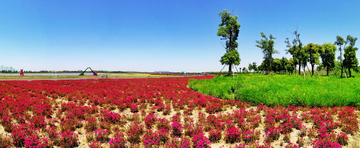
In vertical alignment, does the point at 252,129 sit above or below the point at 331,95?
below

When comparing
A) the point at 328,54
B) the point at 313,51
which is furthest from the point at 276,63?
the point at 313,51

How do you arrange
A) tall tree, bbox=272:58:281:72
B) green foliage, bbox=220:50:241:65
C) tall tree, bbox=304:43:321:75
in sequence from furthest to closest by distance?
tall tree, bbox=272:58:281:72 < tall tree, bbox=304:43:321:75 < green foliage, bbox=220:50:241:65

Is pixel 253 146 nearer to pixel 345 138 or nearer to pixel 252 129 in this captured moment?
pixel 252 129

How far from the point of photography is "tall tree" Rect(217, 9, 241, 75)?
102ft

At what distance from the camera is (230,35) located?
3278 centimetres

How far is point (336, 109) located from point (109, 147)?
33.3 ft

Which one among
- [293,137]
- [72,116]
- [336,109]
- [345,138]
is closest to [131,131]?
[72,116]

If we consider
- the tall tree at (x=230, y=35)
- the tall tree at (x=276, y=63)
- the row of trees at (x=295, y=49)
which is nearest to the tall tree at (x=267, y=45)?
the row of trees at (x=295, y=49)

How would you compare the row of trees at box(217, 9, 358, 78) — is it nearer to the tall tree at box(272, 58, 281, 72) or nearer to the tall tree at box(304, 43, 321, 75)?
the tall tree at box(304, 43, 321, 75)

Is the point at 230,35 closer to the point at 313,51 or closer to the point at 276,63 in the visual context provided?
the point at 313,51

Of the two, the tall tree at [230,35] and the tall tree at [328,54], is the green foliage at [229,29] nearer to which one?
the tall tree at [230,35]

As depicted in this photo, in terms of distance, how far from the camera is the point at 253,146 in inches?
179

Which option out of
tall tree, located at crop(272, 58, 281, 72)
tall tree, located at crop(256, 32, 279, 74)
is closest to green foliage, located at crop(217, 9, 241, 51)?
tall tree, located at crop(256, 32, 279, 74)

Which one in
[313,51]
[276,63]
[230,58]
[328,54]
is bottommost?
[230,58]
